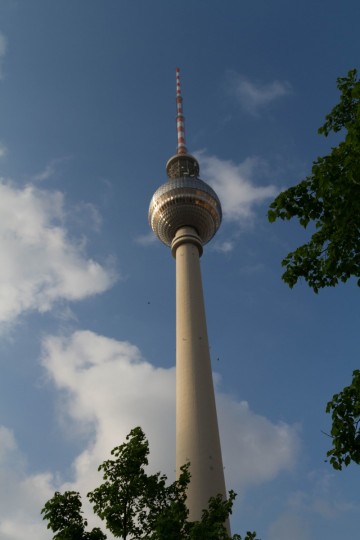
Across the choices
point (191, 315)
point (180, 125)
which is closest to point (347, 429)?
point (191, 315)

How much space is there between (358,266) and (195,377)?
36.4 metres

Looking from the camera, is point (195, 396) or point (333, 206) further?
point (195, 396)

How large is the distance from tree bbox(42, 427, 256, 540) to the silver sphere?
140 feet

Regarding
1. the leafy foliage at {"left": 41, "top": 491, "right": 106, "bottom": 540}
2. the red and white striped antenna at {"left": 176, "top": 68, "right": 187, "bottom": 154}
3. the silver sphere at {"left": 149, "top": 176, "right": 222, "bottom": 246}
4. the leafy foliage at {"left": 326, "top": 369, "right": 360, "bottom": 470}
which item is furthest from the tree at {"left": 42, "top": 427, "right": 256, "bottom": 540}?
the red and white striped antenna at {"left": 176, "top": 68, "right": 187, "bottom": 154}

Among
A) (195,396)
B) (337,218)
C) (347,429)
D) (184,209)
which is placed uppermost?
(184,209)

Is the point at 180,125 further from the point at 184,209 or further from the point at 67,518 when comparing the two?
the point at 67,518

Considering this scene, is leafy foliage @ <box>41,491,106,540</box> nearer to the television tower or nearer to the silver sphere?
the television tower

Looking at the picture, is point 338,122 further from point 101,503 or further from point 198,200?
point 198,200

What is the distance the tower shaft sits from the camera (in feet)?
140

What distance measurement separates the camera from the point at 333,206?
47.9 ft

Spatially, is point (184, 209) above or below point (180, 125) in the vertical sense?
below

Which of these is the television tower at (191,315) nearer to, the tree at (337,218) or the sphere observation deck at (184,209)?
the sphere observation deck at (184,209)

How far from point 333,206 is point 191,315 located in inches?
1634

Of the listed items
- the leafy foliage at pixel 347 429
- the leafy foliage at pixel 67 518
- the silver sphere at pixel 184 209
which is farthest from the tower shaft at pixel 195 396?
the leafy foliage at pixel 347 429
